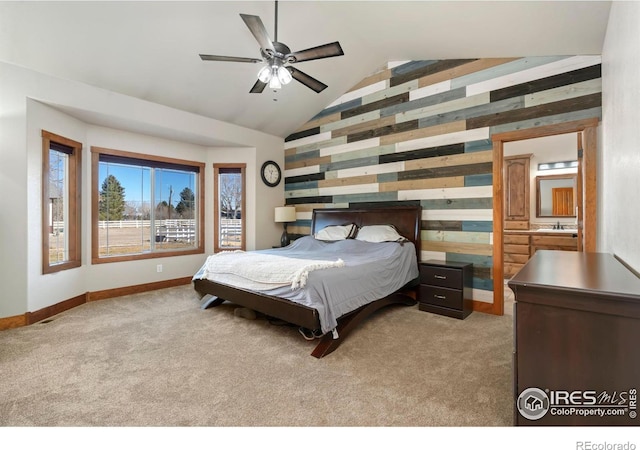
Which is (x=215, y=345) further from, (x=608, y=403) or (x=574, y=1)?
(x=574, y=1)

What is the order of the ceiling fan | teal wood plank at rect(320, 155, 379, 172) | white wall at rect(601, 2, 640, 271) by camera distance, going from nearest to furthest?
white wall at rect(601, 2, 640, 271) → the ceiling fan → teal wood plank at rect(320, 155, 379, 172)

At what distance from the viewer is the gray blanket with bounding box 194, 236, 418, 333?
258cm

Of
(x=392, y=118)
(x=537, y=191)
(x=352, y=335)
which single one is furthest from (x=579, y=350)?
(x=537, y=191)

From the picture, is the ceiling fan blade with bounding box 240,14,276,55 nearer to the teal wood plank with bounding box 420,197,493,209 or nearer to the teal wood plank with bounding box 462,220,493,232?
the teal wood plank with bounding box 420,197,493,209

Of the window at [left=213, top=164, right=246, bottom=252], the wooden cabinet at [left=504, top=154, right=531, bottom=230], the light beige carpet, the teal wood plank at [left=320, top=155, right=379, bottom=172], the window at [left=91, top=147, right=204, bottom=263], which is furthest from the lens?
the wooden cabinet at [left=504, top=154, right=531, bottom=230]

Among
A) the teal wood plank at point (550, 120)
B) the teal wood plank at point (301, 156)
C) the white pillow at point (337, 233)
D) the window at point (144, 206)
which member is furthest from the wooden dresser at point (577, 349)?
the window at point (144, 206)

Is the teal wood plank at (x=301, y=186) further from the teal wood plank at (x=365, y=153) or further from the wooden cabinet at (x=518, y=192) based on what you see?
the wooden cabinet at (x=518, y=192)

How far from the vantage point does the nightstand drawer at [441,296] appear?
346cm

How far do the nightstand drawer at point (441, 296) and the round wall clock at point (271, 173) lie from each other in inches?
132

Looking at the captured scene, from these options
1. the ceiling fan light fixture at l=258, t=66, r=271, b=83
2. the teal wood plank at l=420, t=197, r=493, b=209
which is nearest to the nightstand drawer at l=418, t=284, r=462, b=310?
the teal wood plank at l=420, t=197, r=493, b=209

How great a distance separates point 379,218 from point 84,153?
4.20 meters

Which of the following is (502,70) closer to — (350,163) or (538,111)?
(538,111)

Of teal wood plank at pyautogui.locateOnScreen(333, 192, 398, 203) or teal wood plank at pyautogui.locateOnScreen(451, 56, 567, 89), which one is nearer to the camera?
teal wood plank at pyautogui.locateOnScreen(451, 56, 567, 89)

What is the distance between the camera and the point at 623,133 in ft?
6.03
